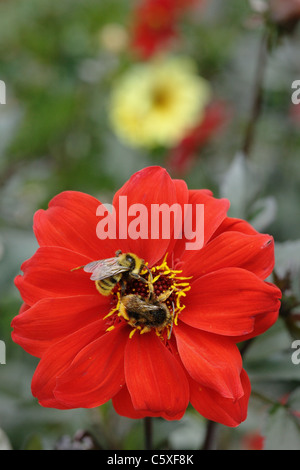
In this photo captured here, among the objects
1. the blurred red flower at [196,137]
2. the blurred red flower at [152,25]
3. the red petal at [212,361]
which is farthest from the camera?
the blurred red flower at [152,25]

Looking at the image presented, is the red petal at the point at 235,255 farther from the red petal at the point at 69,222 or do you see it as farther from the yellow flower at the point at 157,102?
the yellow flower at the point at 157,102

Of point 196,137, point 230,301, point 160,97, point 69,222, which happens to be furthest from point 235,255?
point 160,97

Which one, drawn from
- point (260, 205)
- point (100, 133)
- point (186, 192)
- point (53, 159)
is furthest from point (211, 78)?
point (186, 192)

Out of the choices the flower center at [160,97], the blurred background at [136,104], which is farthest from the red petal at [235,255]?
the flower center at [160,97]

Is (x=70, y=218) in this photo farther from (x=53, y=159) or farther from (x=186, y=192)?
(x=53, y=159)

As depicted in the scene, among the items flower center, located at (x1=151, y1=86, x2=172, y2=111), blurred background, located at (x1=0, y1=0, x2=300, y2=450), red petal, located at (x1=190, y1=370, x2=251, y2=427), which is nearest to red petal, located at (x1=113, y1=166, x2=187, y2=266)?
red petal, located at (x1=190, y1=370, x2=251, y2=427)

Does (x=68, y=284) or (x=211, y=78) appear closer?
(x=68, y=284)

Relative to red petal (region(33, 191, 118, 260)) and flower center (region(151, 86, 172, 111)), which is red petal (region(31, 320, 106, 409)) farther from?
flower center (region(151, 86, 172, 111))
